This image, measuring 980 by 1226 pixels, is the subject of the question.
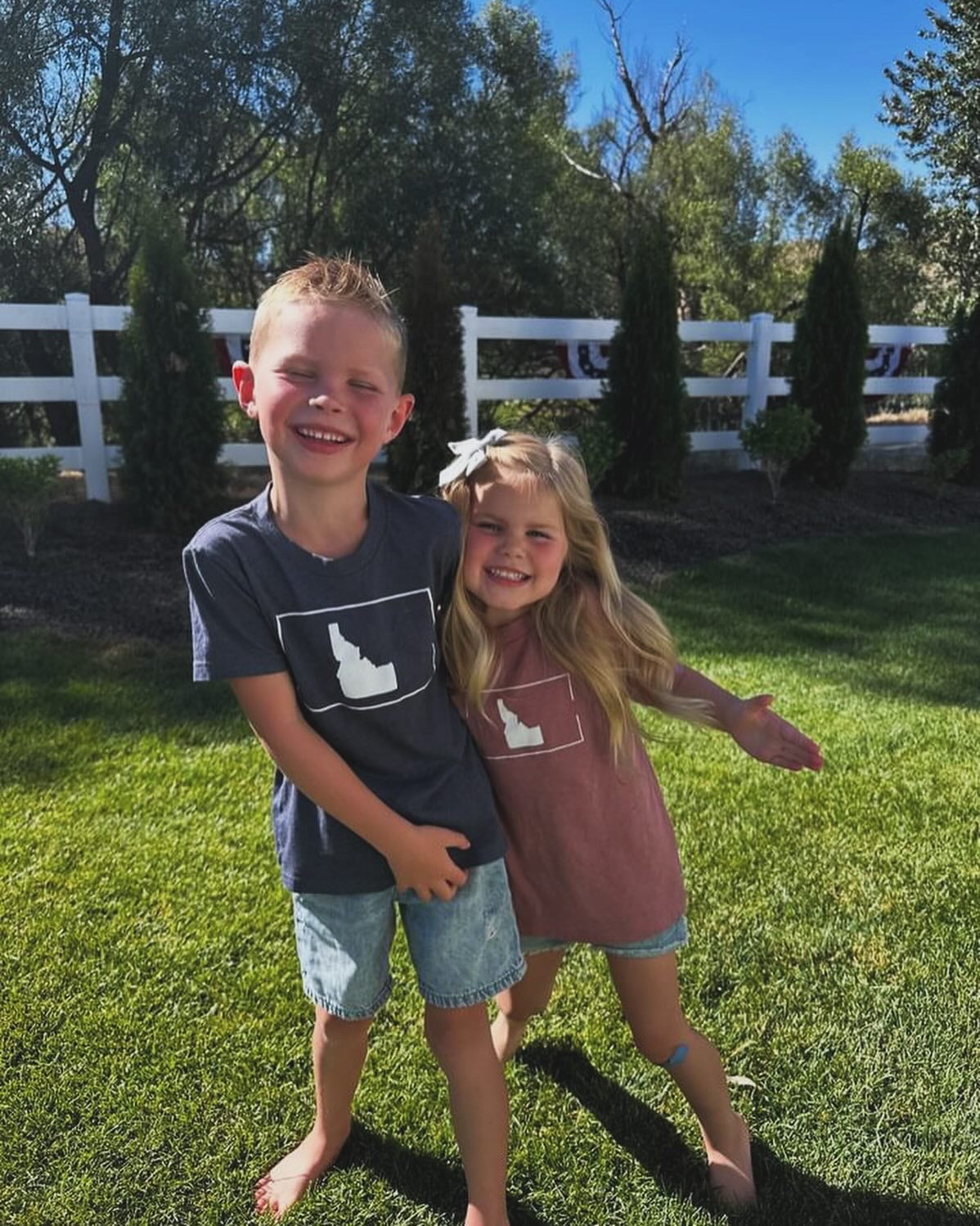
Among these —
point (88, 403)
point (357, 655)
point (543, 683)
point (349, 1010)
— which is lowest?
point (349, 1010)

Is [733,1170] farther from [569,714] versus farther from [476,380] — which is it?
[476,380]


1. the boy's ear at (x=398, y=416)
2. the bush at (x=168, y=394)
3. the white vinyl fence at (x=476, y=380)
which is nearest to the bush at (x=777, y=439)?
the white vinyl fence at (x=476, y=380)

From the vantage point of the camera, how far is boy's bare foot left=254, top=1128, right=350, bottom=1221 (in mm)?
1785

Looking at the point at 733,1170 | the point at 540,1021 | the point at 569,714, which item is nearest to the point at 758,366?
the point at 540,1021

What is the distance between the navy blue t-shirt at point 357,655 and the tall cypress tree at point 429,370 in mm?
5473

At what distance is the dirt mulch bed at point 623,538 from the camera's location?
5.26m

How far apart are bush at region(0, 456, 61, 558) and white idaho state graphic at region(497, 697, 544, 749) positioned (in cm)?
515

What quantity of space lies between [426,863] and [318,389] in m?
0.76

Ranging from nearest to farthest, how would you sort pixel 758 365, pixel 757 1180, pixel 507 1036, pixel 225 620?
A: pixel 225 620, pixel 757 1180, pixel 507 1036, pixel 758 365

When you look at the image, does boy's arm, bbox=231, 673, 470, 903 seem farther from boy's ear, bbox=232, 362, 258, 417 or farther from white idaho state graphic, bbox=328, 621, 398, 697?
boy's ear, bbox=232, 362, 258, 417

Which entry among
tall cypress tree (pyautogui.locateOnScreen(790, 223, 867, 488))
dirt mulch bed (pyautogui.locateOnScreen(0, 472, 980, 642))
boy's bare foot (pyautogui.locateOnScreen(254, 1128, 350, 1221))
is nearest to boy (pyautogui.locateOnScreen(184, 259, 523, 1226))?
boy's bare foot (pyautogui.locateOnScreen(254, 1128, 350, 1221))

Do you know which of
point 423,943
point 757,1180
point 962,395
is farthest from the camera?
point 962,395

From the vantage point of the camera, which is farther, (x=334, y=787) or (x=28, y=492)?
(x=28, y=492)

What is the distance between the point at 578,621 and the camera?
1706 mm
